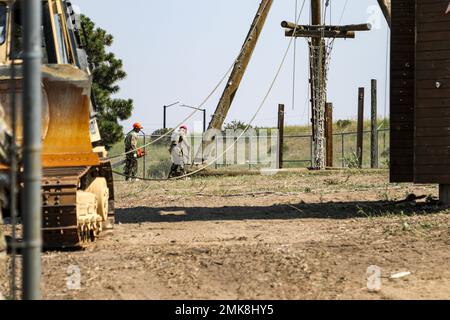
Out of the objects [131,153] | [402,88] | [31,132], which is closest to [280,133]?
[131,153]

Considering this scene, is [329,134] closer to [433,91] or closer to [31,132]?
[433,91]

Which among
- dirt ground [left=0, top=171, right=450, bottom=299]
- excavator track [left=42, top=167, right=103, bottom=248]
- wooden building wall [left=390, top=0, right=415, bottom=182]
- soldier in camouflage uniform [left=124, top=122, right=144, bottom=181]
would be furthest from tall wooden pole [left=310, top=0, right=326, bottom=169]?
excavator track [left=42, top=167, right=103, bottom=248]

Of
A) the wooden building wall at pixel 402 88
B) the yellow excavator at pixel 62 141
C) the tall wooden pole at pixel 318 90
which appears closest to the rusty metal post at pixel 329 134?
the tall wooden pole at pixel 318 90

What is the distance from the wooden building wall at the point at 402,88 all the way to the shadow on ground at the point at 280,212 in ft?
2.38

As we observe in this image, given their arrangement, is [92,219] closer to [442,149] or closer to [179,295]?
[179,295]

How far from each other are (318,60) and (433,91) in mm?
13595

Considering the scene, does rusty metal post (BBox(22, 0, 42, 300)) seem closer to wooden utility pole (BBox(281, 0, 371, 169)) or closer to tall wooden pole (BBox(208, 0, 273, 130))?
tall wooden pole (BBox(208, 0, 273, 130))

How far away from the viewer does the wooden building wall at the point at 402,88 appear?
1428cm

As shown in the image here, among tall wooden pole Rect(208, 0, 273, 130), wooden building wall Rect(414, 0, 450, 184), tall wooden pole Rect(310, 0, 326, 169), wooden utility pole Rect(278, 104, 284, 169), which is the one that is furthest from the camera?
wooden utility pole Rect(278, 104, 284, 169)

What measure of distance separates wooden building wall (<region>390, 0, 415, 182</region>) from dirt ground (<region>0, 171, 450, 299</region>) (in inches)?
26.4

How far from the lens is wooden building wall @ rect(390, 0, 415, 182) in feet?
46.9

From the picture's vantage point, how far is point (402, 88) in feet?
47.1

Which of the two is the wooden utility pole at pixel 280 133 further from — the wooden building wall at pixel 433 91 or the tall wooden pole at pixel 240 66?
the wooden building wall at pixel 433 91
